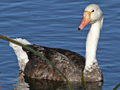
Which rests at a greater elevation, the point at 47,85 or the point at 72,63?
the point at 72,63

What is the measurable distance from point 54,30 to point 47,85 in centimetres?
340

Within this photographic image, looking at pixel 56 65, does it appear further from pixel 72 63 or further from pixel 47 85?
pixel 47 85

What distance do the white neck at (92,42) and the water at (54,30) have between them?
0.67 meters

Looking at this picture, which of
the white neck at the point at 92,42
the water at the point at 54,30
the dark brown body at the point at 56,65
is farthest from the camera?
the water at the point at 54,30

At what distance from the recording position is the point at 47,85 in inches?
348

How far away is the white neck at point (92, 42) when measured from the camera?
27.7 ft

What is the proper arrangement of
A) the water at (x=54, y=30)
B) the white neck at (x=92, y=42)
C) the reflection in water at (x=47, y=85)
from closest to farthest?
the white neck at (x=92, y=42) → the reflection in water at (x=47, y=85) → the water at (x=54, y=30)

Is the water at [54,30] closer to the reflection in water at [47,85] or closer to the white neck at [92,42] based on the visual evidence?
the reflection in water at [47,85]

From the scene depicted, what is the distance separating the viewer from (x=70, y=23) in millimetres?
12477

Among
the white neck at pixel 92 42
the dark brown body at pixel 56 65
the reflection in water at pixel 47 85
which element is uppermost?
the white neck at pixel 92 42

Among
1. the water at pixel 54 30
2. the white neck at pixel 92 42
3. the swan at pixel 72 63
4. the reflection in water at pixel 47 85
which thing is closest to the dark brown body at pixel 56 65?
the swan at pixel 72 63

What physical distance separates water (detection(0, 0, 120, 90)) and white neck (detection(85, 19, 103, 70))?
0.67 meters

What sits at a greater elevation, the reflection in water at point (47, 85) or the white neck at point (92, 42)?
the white neck at point (92, 42)

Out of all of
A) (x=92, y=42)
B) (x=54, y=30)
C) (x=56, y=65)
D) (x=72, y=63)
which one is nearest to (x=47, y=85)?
(x=56, y=65)
